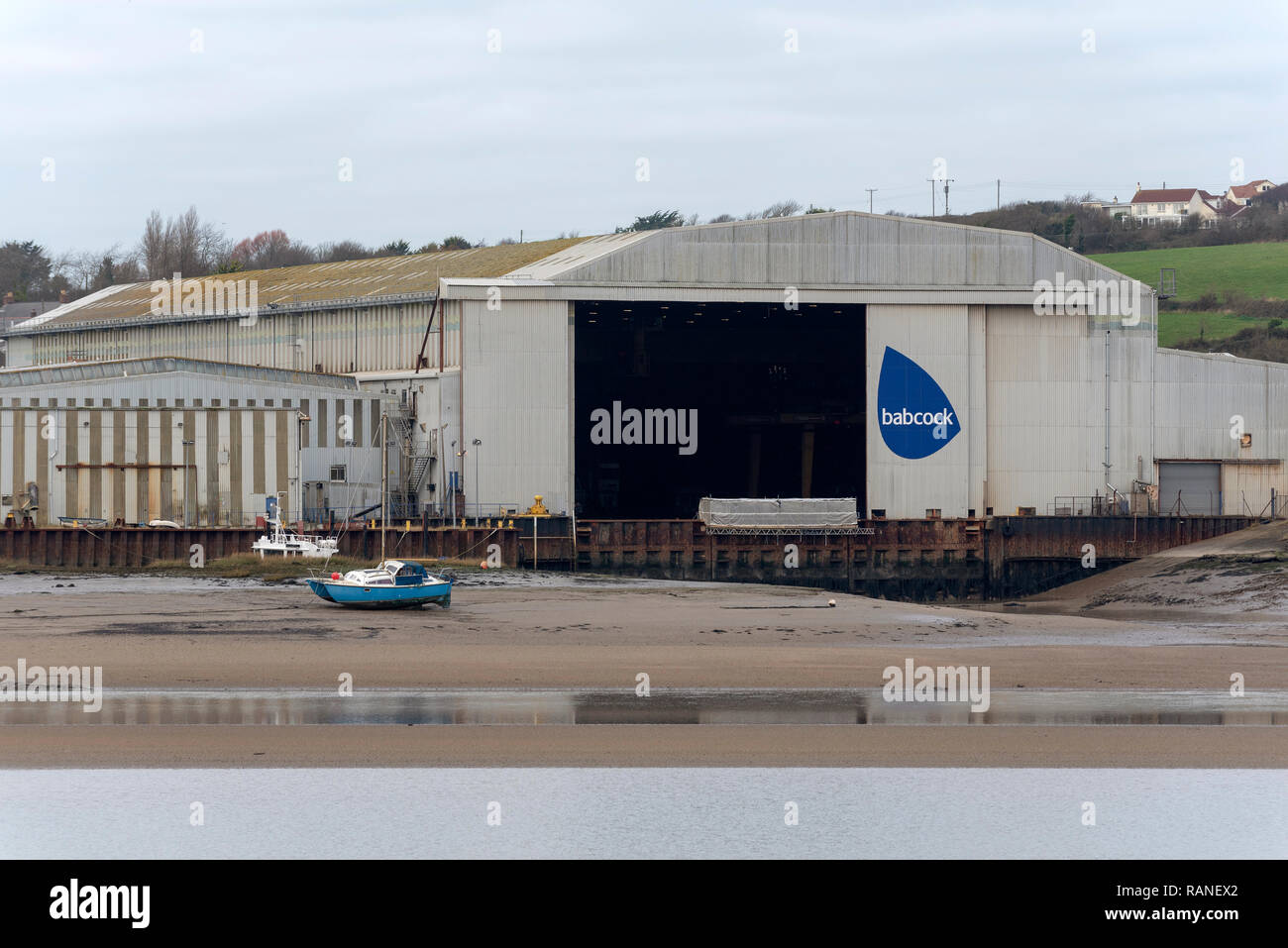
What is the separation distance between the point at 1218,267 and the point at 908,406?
80710 millimetres

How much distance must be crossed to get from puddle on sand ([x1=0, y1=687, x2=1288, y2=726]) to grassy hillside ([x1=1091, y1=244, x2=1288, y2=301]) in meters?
103

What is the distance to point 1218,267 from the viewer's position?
13525 centimetres

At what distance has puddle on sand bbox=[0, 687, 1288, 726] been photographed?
2744 cm

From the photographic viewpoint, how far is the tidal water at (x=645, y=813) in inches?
839

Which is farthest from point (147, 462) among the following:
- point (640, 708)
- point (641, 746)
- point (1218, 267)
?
point (1218, 267)

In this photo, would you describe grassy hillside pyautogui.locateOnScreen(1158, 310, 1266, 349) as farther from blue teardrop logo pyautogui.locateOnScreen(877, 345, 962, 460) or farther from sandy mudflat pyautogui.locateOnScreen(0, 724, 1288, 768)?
sandy mudflat pyautogui.locateOnScreen(0, 724, 1288, 768)

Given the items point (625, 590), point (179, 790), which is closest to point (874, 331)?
point (625, 590)

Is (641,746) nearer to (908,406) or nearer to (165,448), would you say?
(165,448)

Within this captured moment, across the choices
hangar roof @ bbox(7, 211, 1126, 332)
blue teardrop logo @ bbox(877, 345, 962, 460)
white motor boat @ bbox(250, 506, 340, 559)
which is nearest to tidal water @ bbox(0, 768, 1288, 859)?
white motor boat @ bbox(250, 506, 340, 559)

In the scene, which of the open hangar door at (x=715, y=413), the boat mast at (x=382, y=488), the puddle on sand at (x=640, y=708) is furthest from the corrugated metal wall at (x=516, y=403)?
the puddle on sand at (x=640, y=708)

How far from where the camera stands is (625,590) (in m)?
53.9

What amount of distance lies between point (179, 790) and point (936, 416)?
4802cm
